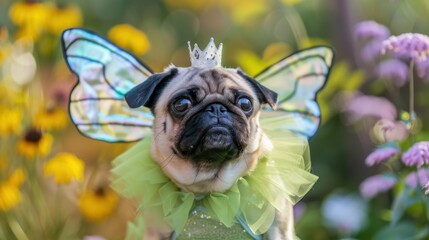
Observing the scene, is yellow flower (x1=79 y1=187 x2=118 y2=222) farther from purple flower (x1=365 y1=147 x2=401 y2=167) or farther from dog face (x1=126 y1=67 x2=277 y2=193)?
purple flower (x1=365 y1=147 x2=401 y2=167)

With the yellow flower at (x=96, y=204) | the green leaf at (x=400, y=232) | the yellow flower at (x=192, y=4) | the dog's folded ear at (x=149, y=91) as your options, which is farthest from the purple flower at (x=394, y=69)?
the yellow flower at (x=192, y=4)

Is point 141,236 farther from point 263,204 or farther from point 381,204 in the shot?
point 381,204

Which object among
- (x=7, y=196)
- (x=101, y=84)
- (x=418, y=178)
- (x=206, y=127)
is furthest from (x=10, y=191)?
(x=418, y=178)

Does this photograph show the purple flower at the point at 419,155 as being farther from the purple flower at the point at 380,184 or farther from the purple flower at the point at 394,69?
the purple flower at the point at 394,69

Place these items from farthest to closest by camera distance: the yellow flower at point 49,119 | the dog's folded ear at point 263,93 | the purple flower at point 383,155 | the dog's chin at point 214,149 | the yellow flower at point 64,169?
the yellow flower at point 49,119
the yellow flower at point 64,169
the purple flower at point 383,155
the dog's folded ear at point 263,93
the dog's chin at point 214,149

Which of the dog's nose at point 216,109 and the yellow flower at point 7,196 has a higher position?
the dog's nose at point 216,109

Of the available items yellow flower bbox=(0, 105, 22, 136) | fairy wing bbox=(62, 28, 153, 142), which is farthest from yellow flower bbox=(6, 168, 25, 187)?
fairy wing bbox=(62, 28, 153, 142)

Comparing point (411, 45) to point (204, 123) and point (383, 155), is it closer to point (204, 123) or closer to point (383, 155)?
point (383, 155)
